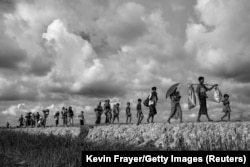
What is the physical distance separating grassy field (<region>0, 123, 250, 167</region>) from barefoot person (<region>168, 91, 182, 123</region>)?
79cm

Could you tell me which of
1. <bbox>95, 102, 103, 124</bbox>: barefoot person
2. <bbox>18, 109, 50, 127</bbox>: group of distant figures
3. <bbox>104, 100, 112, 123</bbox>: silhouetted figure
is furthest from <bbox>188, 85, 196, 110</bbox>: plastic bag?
<bbox>18, 109, 50, 127</bbox>: group of distant figures

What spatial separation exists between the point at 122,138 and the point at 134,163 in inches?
336

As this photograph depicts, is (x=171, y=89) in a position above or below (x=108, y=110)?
above

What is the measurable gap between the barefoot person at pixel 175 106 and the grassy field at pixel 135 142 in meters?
0.79

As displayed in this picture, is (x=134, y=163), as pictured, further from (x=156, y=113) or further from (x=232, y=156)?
(x=156, y=113)

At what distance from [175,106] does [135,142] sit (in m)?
2.63

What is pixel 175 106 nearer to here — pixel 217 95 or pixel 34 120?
pixel 217 95

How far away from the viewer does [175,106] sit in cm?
1416

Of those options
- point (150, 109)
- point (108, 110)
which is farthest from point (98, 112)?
point (150, 109)

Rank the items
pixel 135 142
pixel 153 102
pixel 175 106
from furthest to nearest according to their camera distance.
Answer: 1. pixel 153 102
2. pixel 135 142
3. pixel 175 106

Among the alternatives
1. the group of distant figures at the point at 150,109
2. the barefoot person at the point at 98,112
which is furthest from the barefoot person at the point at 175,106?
the barefoot person at the point at 98,112

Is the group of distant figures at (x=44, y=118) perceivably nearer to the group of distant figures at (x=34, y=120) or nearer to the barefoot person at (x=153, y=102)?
the group of distant figures at (x=34, y=120)

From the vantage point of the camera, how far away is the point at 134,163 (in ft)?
21.8

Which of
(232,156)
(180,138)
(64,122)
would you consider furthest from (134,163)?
(64,122)
